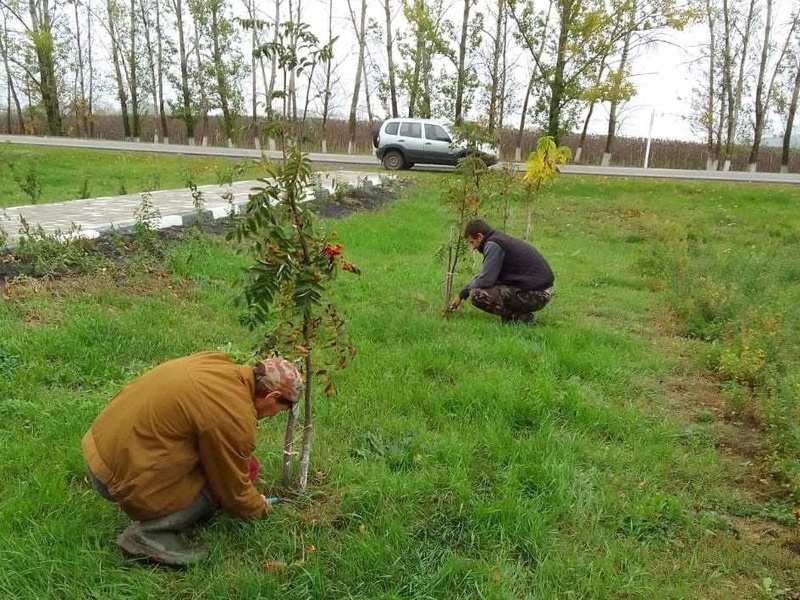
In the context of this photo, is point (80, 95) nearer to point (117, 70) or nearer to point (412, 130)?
point (117, 70)

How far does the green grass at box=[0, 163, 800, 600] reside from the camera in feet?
8.11

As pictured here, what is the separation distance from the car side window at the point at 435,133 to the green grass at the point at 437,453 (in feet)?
42.5

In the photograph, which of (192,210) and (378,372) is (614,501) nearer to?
(378,372)

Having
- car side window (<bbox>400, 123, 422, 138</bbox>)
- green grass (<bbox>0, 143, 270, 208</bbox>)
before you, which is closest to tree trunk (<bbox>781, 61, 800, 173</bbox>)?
car side window (<bbox>400, 123, 422, 138</bbox>)

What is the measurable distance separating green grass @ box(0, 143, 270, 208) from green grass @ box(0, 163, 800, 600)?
533 cm

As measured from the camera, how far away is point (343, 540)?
2635mm

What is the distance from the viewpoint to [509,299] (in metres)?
5.59

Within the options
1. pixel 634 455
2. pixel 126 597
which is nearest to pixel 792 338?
pixel 634 455

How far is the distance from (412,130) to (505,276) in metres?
14.5

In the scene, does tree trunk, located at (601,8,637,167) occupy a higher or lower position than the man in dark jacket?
higher

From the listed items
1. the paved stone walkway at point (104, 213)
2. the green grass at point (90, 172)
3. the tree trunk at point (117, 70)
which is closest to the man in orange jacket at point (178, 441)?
the paved stone walkway at point (104, 213)

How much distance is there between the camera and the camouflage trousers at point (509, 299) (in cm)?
557

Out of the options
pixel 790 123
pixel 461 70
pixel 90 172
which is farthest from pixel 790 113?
pixel 90 172

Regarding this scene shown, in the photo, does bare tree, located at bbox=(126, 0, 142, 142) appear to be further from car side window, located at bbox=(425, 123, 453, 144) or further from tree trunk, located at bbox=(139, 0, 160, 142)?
car side window, located at bbox=(425, 123, 453, 144)
